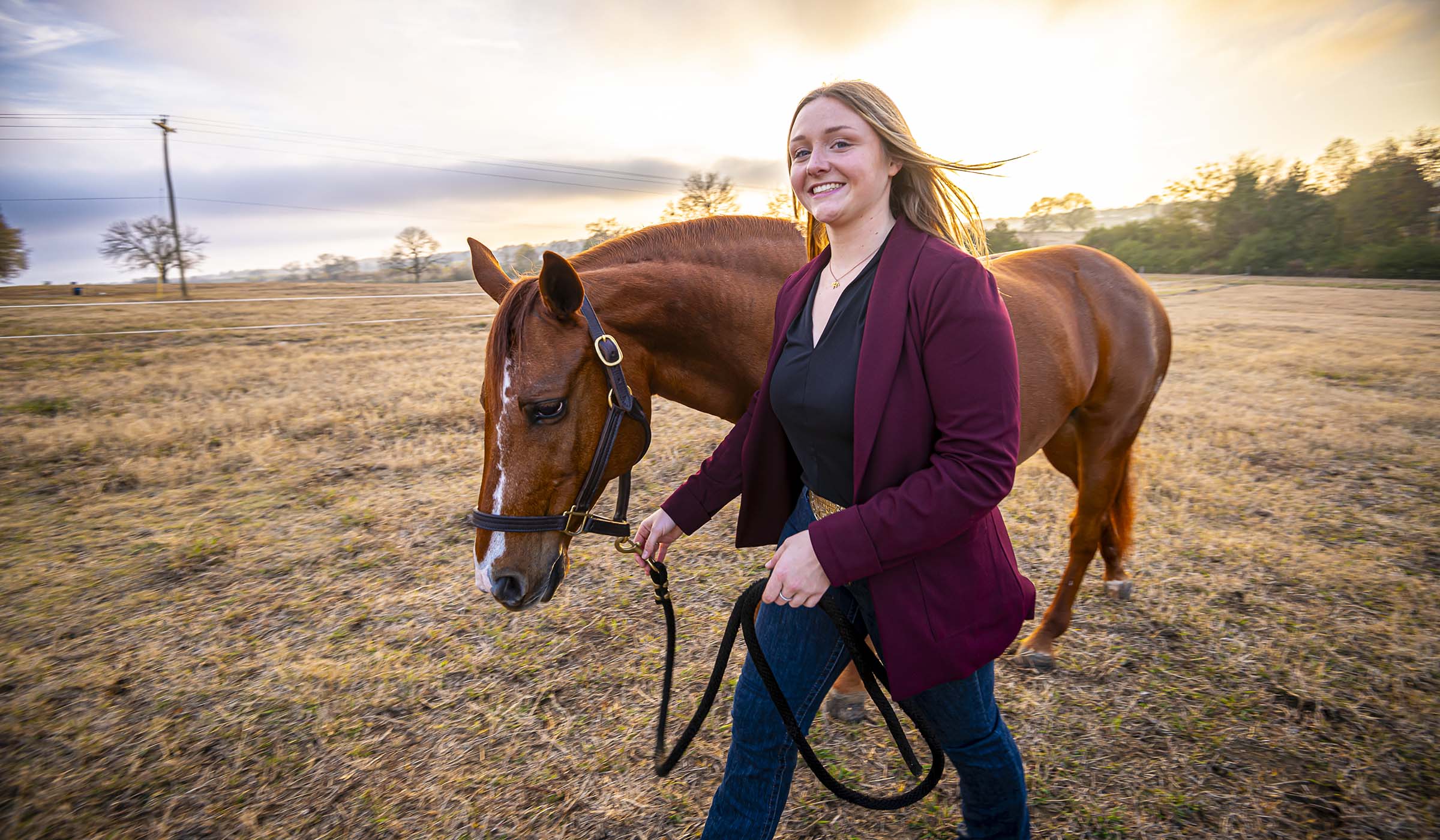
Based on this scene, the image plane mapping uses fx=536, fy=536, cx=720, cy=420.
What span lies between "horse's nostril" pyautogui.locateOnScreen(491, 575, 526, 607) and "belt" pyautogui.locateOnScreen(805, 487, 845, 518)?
1.12 m

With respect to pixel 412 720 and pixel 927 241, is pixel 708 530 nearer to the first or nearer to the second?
pixel 412 720

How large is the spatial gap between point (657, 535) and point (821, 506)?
1.77 feet

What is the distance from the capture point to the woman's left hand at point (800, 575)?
3.80ft

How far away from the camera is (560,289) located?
1.90 m

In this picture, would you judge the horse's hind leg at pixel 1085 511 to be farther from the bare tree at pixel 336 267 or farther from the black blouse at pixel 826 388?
the bare tree at pixel 336 267

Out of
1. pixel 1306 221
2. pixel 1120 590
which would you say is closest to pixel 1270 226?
pixel 1306 221

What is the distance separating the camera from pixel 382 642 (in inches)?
131

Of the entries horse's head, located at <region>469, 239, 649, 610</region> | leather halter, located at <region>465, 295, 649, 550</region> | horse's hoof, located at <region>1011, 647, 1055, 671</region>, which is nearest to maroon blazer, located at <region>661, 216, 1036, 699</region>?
leather halter, located at <region>465, 295, 649, 550</region>

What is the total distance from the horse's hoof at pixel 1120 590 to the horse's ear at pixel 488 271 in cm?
424

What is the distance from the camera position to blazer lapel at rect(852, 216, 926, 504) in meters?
1.17

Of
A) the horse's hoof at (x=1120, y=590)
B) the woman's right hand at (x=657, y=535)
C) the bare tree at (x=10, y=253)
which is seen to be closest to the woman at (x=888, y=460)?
the woman's right hand at (x=657, y=535)

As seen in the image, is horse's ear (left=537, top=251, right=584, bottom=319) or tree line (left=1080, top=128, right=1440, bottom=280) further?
tree line (left=1080, top=128, right=1440, bottom=280)

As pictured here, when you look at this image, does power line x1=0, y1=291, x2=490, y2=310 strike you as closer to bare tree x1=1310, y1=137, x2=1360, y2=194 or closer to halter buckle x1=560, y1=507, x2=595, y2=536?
halter buckle x1=560, y1=507, x2=595, y2=536

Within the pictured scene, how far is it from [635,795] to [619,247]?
2399 mm
